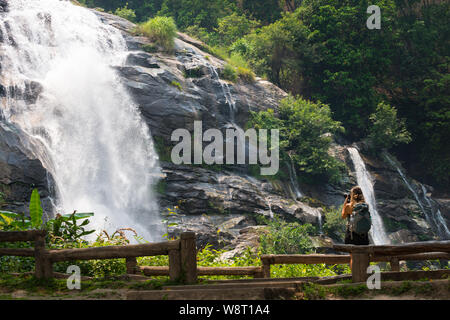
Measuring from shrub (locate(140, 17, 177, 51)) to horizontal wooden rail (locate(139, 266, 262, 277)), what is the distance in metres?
15.8

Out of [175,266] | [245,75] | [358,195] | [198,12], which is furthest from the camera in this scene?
[198,12]

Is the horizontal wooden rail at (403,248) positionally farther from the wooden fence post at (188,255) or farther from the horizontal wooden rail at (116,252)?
the horizontal wooden rail at (116,252)

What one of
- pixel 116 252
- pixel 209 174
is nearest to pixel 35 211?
pixel 116 252

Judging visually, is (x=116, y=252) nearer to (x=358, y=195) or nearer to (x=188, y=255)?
(x=188, y=255)

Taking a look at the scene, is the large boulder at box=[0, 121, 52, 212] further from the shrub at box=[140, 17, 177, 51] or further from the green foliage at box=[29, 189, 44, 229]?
the shrub at box=[140, 17, 177, 51]

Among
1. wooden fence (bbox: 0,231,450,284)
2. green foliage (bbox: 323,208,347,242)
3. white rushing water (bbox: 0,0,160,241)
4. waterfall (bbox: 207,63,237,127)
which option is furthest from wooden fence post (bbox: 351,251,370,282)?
waterfall (bbox: 207,63,237,127)

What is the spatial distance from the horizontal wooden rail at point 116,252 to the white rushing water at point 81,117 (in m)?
8.17

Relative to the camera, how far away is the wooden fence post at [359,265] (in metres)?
5.42

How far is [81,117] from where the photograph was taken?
16922mm

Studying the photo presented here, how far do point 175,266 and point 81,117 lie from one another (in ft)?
41.4

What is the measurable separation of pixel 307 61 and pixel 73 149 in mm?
15154

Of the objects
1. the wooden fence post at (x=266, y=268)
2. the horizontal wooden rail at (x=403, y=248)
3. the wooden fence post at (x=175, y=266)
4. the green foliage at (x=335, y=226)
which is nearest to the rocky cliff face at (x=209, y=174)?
the green foliage at (x=335, y=226)

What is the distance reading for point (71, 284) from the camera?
5805 millimetres
